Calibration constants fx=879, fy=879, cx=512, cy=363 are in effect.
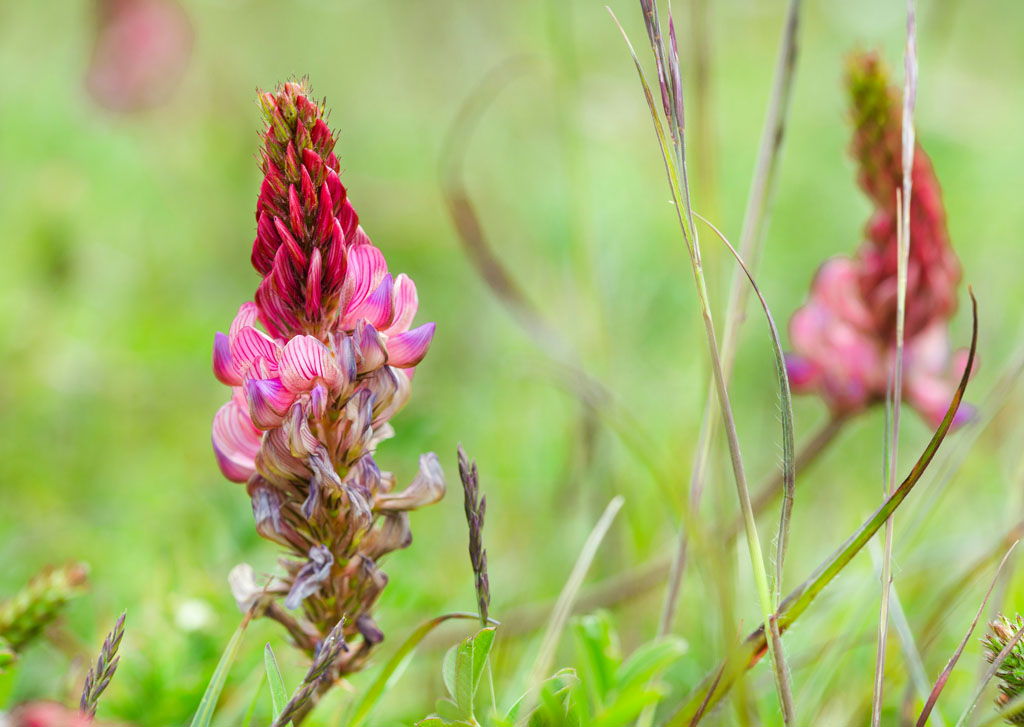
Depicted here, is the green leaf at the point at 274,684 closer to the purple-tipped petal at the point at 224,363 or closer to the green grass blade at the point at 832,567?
the purple-tipped petal at the point at 224,363

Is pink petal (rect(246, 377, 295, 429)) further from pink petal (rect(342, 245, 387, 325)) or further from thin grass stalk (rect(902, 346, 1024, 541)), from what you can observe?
thin grass stalk (rect(902, 346, 1024, 541))

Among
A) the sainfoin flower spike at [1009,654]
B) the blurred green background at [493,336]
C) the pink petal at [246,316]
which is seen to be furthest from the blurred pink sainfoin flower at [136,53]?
the sainfoin flower spike at [1009,654]

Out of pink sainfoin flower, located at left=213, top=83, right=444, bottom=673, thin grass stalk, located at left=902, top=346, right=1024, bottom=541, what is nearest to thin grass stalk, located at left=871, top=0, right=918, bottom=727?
thin grass stalk, located at left=902, top=346, right=1024, bottom=541

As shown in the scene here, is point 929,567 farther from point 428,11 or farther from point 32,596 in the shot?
point 428,11

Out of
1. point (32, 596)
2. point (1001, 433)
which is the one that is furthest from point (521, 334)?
point (32, 596)

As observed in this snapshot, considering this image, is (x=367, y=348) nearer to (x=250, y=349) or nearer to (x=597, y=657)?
(x=250, y=349)

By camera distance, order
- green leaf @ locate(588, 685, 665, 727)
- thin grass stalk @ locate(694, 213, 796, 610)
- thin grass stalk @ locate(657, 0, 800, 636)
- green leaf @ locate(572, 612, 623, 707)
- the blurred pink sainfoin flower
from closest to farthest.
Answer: green leaf @ locate(588, 685, 665, 727), thin grass stalk @ locate(694, 213, 796, 610), green leaf @ locate(572, 612, 623, 707), thin grass stalk @ locate(657, 0, 800, 636), the blurred pink sainfoin flower
